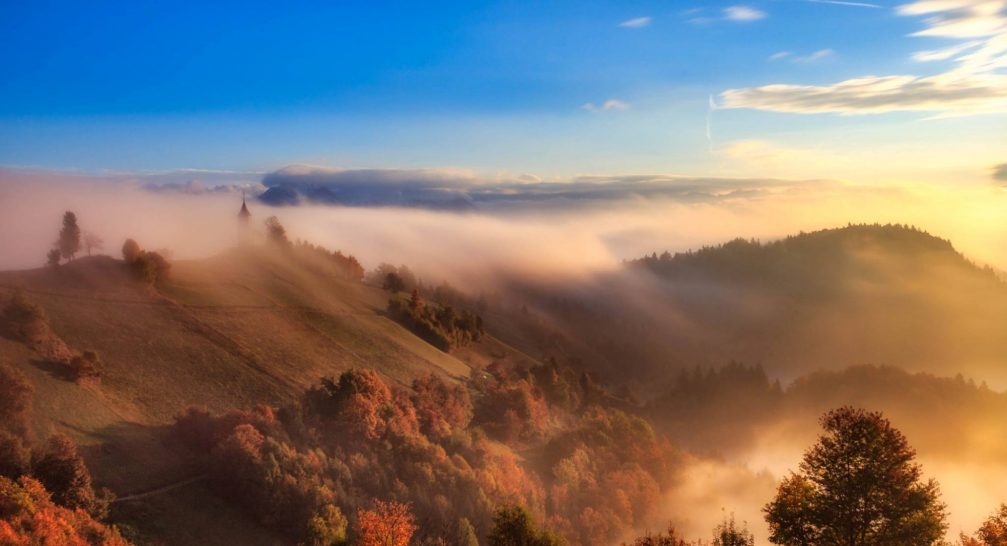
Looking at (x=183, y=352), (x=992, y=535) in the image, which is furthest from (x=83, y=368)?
(x=992, y=535)

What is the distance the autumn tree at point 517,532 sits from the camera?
35688 mm

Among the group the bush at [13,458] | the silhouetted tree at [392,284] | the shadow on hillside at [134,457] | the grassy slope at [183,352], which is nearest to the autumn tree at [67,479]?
the bush at [13,458]

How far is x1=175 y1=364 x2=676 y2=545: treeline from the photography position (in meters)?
58.2

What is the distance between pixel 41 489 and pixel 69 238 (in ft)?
255

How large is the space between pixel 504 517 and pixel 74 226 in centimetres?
10406

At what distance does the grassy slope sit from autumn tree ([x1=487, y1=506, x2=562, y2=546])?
2726cm

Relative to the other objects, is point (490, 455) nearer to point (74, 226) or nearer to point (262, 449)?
point (262, 449)

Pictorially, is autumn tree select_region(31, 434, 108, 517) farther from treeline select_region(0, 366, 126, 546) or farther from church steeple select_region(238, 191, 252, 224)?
church steeple select_region(238, 191, 252, 224)

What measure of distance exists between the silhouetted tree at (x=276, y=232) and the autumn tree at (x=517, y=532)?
13589 cm

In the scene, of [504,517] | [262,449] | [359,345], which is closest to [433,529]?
[262,449]

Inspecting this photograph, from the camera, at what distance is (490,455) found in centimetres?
8094

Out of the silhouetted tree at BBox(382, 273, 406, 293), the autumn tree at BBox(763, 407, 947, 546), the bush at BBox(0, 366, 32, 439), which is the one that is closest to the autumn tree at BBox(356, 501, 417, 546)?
the autumn tree at BBox(763, 407, 947, 546)

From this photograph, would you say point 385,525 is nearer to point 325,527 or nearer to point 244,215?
point 325,527

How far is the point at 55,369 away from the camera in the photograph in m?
66.5
